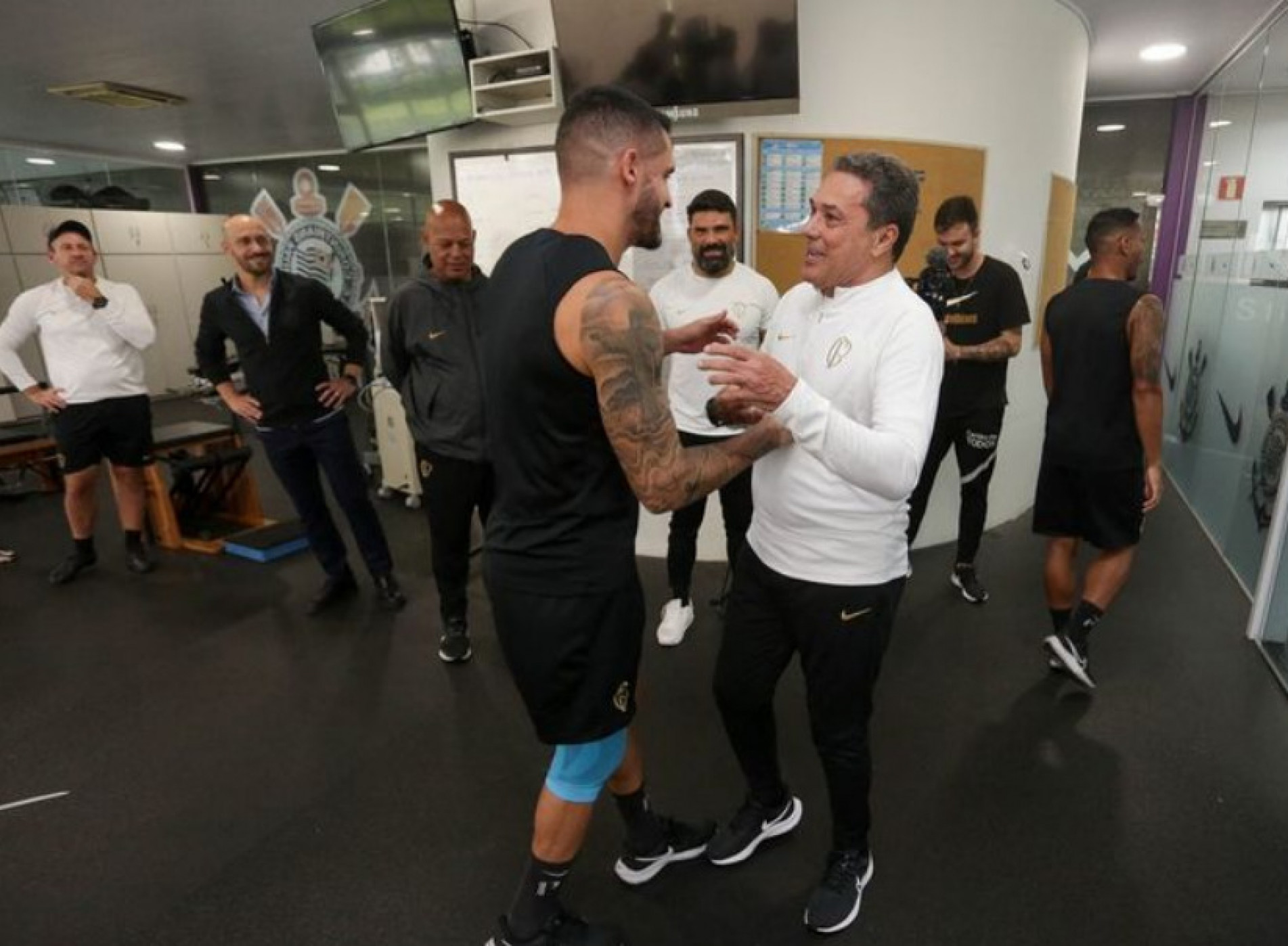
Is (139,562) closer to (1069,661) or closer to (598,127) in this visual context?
(598,127)

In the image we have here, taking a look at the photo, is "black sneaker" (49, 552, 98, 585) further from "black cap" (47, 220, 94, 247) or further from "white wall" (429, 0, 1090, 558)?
"white wall" (429, 0, 1090, 558)

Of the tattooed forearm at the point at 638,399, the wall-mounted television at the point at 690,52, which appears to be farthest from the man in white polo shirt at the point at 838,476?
the wall-mounted television at the point at 690,52

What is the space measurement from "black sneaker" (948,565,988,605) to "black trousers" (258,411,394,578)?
8.06 feet

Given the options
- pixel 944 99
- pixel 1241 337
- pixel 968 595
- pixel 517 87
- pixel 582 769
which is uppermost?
pixel 517 87

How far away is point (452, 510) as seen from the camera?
2.61 metres

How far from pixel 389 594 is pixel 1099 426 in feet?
8.96

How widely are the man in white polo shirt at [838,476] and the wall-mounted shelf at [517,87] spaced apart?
2.08m

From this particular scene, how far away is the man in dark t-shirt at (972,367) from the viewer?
2.97 meters

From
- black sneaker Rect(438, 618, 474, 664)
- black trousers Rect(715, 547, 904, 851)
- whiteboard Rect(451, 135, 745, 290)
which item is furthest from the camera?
whiteboard Rect(451, 135, 745, 290)

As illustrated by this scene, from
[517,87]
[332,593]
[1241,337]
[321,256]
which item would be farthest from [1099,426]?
[321,256]

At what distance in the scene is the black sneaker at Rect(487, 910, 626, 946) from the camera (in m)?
1.49

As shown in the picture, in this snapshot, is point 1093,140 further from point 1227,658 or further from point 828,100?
point 1227,658

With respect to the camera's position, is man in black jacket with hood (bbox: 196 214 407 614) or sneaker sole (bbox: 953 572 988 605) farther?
sneaker sole (bbox: 953 572 988 605)

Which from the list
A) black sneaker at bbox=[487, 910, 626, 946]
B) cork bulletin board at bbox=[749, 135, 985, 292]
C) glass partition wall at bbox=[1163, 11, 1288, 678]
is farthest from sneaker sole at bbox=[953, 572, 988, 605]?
black sneaker at bbox=[487, 910, 626, 946]
